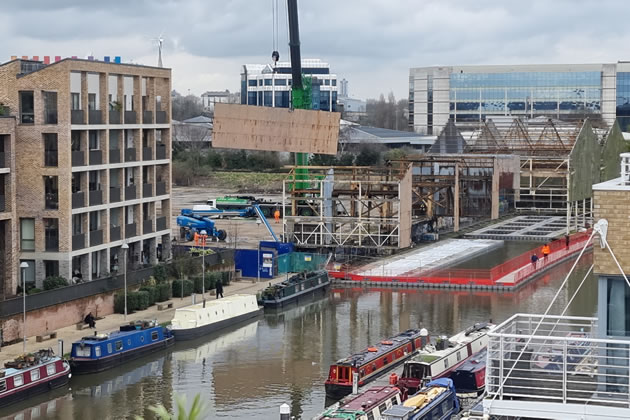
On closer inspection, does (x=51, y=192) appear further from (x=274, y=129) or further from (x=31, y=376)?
(x=274, y=129)

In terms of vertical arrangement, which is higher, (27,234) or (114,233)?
(27,234)

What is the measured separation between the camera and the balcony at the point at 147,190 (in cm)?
5797

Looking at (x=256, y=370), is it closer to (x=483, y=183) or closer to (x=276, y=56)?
(x=276, y=56)

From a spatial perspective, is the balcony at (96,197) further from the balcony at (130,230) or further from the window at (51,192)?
the balcony at (130,230)

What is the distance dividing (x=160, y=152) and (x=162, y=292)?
35.0 ft

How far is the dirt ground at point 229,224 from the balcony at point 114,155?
49.2 feet

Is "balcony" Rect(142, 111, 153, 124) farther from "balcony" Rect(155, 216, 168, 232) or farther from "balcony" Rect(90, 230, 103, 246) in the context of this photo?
"balcony" Rect(90, 230, 103, 246)

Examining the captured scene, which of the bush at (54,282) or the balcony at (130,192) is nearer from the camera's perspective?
the bush at (54,282)

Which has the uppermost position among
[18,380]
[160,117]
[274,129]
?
[160,117]

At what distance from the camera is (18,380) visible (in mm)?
35844

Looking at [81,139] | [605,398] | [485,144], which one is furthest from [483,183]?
[605,398]

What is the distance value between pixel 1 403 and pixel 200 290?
827 inches

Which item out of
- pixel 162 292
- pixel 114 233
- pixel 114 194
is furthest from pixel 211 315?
pixel 114 194

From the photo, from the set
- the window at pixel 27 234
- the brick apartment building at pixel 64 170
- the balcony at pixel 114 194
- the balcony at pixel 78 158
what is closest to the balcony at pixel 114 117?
the brick apartment building at pixel 64 170
